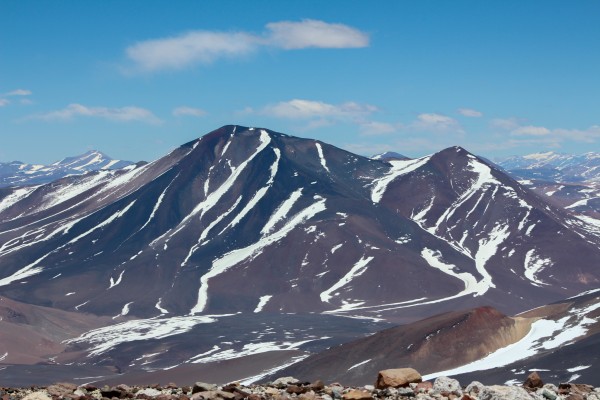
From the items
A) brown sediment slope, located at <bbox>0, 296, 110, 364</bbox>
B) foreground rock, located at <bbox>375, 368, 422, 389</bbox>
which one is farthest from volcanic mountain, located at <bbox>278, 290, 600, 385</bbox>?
brown sediment slope, located at <bbox>0, 296, 110, 364</bbox>

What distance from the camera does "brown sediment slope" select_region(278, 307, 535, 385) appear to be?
288ft

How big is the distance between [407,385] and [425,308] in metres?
182

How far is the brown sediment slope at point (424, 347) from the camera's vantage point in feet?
288

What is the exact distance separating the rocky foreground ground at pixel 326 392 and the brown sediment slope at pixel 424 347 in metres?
63.1

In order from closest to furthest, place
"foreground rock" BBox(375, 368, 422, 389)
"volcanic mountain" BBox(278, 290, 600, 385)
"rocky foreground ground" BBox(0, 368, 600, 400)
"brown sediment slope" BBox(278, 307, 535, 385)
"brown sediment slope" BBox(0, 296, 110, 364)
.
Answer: "rocky foreground ground" BBox(0, 368, 600, 400), "foreground rock" BBox(375, 368, 422, 389), "volcanic mountain" BBox(278, 290, 600, 385), "brown sediment slope" BBox(278, 307, 535, 385), "brown sediment slope" BBox(0, 296, 110, 364)

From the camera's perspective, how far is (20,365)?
141 meters

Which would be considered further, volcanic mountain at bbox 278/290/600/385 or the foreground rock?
volcanic mountain at bbox 278/290/600/385

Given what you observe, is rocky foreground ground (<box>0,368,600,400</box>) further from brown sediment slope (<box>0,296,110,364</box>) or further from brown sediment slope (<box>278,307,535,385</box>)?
brown sediment slope (<box>0,296,110,364</box>)

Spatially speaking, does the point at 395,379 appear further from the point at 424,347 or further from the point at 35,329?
the point at 35,329

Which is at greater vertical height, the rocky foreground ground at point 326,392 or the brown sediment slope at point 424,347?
the rocky foreground ground at point 326,392

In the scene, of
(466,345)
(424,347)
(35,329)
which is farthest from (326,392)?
(35,329)

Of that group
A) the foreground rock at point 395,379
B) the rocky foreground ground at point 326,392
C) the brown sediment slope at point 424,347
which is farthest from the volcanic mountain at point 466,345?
the rocky foreground ground at point 326,392

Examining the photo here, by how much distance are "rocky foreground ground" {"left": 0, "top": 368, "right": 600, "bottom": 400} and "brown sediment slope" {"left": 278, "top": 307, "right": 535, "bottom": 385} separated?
63.1 m

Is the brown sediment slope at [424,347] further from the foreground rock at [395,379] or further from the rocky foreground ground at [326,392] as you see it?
the rocky foreground ground at [326,392]
